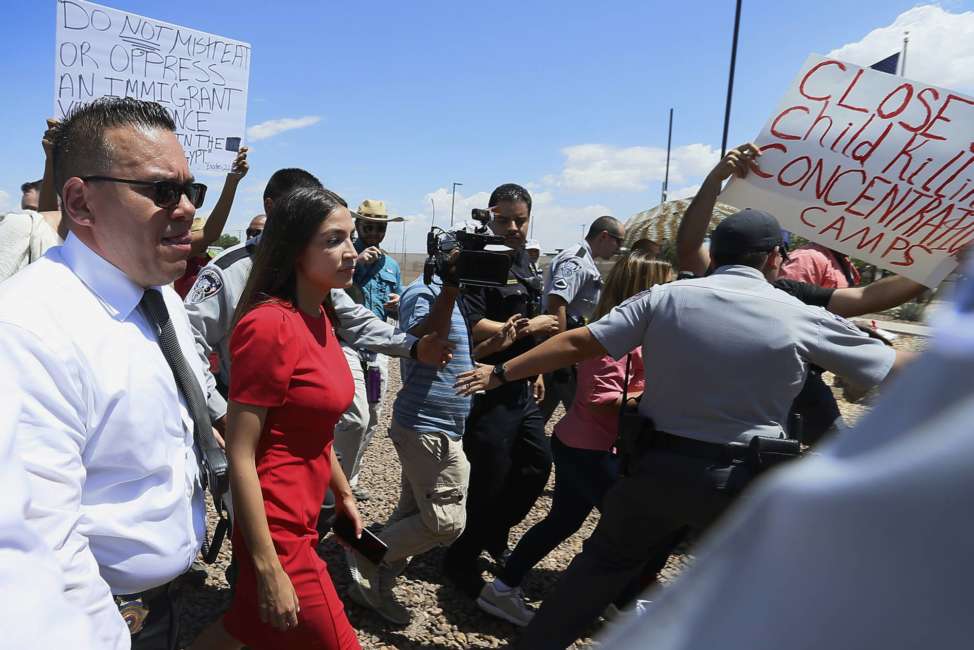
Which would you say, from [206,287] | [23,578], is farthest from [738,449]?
[206,287]

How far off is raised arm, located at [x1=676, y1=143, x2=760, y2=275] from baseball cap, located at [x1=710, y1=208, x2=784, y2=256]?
1.10 ft

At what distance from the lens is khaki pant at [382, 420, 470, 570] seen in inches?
134

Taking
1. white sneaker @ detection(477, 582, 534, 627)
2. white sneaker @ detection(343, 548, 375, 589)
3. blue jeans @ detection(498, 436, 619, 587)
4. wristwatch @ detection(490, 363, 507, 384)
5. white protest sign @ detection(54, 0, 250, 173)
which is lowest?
white sneaker @ detection(477, 582, 534, 627)

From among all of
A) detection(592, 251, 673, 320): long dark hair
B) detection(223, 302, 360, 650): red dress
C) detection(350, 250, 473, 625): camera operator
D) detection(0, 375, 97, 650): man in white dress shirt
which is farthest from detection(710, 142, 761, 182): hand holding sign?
detection(0, 375, 97, 650): man in white dress shirt

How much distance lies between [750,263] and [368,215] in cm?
315

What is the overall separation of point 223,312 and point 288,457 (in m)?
1.31

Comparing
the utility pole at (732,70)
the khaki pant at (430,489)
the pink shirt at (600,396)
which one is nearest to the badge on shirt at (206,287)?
the khaki pant at (430,489)

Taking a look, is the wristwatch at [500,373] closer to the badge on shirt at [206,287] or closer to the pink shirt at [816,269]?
the badge on shirt at [206,287]

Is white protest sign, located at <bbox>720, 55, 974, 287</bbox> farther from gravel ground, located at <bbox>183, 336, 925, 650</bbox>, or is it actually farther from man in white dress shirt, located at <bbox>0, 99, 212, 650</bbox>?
man in white dress shirt, located at <bbox>0, 99, 212, 650</bbox>

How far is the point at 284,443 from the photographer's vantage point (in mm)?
2225

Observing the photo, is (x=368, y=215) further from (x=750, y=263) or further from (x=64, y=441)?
(x=64, y=441)

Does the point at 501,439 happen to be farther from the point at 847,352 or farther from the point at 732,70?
the point at 732,70

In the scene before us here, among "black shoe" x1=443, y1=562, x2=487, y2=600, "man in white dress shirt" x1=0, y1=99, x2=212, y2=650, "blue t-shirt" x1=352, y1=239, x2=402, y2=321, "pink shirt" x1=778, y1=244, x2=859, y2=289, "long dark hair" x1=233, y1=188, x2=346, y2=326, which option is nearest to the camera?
"man in white dress shirt" x1=0, y1=99, x2=212, y2=650

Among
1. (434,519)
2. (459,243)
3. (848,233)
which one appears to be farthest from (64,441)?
(848,233)
